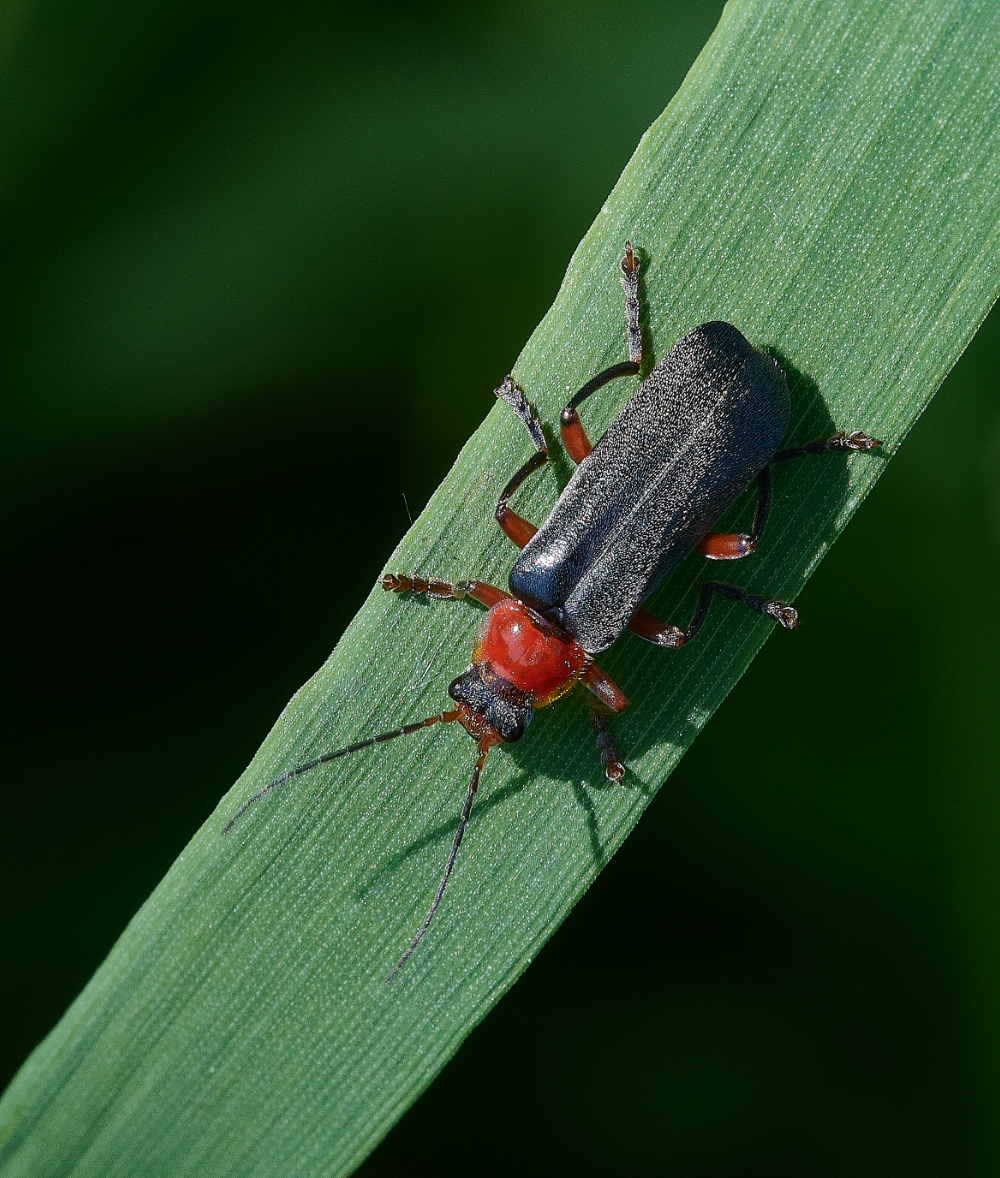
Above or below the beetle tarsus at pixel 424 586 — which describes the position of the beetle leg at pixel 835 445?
above

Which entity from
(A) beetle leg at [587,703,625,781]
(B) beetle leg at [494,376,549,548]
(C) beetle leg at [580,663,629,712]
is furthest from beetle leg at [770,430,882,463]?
(A) beetle leg at [587,703,625,781]

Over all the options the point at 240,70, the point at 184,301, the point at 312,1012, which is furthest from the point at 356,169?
the point at 312,1012

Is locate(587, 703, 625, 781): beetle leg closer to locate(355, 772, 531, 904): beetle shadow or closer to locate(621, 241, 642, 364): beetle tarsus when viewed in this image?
locate(355, 772, 531, 904): beetle shadow

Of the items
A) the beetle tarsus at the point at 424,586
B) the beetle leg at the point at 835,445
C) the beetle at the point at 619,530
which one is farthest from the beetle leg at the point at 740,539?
the beetle tarsus at the point at 424,586

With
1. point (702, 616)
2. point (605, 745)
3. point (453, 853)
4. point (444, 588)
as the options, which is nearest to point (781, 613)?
point (702, 616)

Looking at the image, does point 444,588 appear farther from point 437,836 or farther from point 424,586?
point 437,836

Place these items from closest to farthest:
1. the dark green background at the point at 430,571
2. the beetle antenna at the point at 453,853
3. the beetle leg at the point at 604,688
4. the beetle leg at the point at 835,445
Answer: the beetle leg at the point at 835,445, the beetle antenna at the point at 453,853, the beetle leg at the point at 604,688, the dark green background at the point at 430,571

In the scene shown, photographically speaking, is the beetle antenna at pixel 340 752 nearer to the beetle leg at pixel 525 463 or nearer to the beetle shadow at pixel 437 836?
the beetle shadow at pixel 437 836
